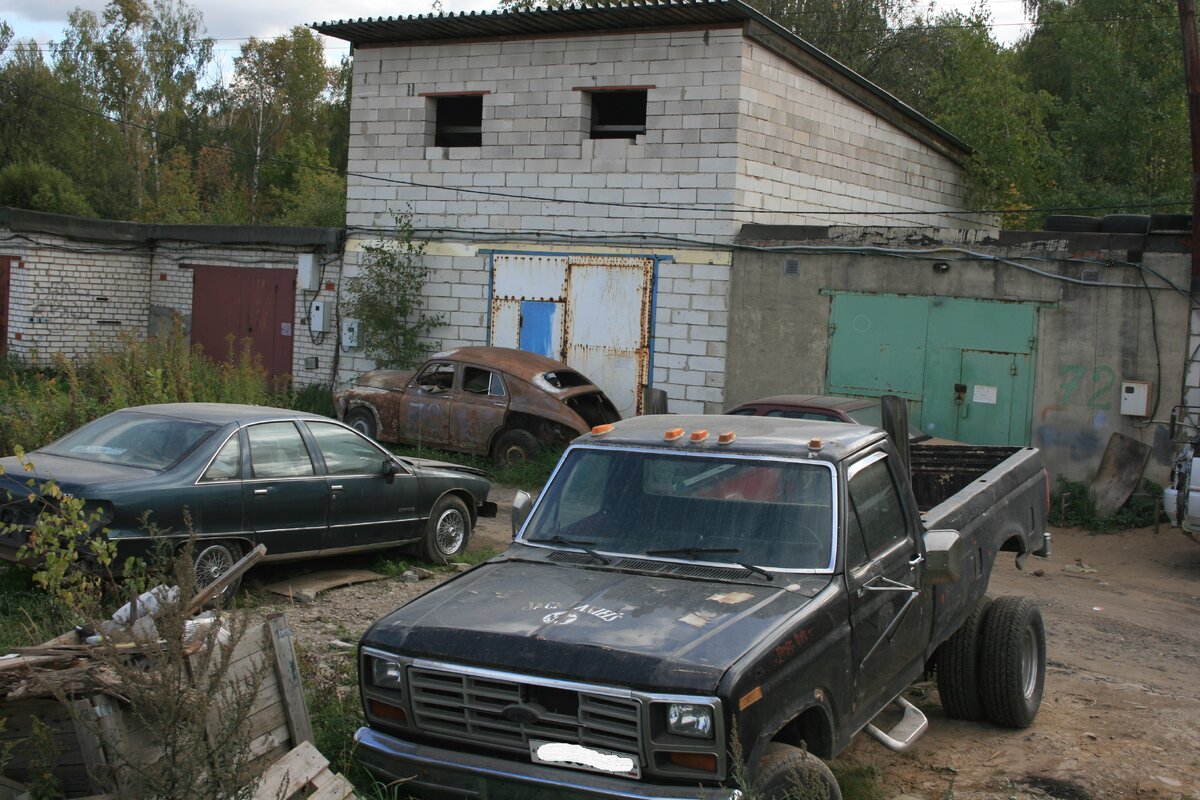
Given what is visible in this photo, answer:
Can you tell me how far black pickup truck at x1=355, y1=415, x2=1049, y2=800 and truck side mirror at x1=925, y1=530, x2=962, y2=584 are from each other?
0.01m

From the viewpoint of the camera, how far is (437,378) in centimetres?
1542

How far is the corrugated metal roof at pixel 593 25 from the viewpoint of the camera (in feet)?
51.4

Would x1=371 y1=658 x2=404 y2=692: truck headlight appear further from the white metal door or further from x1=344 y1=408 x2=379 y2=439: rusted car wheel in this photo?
the white metal door

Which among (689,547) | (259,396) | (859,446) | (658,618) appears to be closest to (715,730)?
(658,618)

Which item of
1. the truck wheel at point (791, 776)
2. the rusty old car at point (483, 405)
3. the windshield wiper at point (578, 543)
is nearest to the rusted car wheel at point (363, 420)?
the rusty old car at point (483, 405)

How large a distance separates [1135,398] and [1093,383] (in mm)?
542

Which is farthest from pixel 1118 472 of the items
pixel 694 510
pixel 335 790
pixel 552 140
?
pixel 335 790

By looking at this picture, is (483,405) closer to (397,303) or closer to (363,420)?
(363,420)

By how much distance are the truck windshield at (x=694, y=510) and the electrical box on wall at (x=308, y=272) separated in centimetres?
1512

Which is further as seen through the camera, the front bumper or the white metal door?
the white metal door

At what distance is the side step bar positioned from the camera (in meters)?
5.02

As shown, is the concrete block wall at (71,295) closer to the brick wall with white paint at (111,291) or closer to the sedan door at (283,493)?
the brick wall with white paint at (111,291)

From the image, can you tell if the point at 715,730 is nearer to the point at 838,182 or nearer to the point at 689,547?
the point at 689,547

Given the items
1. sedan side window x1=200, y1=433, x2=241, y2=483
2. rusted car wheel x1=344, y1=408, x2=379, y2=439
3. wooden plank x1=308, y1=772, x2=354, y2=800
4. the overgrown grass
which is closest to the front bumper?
wooden plank x1=308, y1=772, x2=354, y2=800
